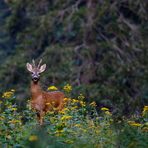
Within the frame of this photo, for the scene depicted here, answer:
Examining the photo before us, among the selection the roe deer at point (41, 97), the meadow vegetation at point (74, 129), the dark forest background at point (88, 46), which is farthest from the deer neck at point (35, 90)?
the dark forest background at point (88, 46)

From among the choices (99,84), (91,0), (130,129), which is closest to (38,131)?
(130,129)

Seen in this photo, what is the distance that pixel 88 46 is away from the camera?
25.6m

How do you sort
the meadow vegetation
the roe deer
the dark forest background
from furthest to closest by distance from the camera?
the dark forest background → the roe deer → the meadow vegetation

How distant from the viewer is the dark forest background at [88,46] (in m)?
24.7

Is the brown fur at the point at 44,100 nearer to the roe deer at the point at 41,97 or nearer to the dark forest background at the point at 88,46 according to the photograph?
the roe deer at the point at 41,97

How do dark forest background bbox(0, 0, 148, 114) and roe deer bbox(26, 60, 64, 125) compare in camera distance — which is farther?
dark forest background bbox(0, 0, 148, 114)

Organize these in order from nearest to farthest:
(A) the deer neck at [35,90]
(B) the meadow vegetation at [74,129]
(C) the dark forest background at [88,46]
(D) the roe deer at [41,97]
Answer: (B) the meadow vegetation at [74,129] < (D) the roe deer at [41,97] < (A) the deer neck at [35,90] < (C) the dark forest background at [88,46]

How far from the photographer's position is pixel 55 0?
88.4ft

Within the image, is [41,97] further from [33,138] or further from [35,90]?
[33,138]

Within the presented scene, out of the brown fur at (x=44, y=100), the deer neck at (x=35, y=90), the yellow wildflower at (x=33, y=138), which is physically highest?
the deer neck at (x=35, y=90)

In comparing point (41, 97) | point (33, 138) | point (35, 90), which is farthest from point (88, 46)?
point (33, 138)

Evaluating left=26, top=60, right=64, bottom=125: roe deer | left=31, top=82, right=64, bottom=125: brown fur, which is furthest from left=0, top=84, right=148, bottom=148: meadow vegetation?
left=26, top=60, right=64, bottom=125: roe deer

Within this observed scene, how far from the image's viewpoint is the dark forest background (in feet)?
81.1

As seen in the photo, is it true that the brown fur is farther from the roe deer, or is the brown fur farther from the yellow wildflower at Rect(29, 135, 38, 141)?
the yellow wildflower at Rect(29, 135, 38, 141)
